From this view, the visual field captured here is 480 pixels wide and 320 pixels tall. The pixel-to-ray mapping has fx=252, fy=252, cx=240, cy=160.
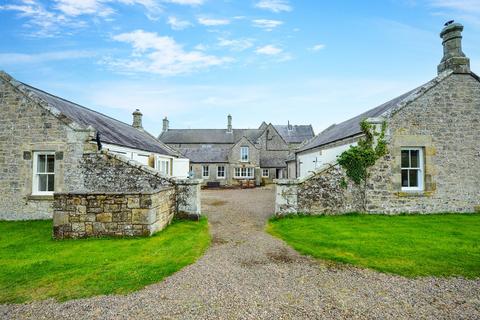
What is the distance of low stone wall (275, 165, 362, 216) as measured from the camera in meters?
11.0

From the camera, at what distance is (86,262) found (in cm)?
595

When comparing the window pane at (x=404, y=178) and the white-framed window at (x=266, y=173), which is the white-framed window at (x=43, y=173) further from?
the white-framed window at (x=266, y=173)

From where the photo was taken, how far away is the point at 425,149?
1173 cm

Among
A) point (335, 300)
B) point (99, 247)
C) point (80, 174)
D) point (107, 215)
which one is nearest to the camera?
point (335, 300)

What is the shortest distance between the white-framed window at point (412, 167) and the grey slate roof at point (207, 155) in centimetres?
2407

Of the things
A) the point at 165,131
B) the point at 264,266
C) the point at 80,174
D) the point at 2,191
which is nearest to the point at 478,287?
the point at 264,266

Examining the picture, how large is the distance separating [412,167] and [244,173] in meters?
23.4

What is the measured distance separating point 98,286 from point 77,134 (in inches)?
333

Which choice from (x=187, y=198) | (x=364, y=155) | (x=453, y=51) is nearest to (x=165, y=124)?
(x=187, y=198)

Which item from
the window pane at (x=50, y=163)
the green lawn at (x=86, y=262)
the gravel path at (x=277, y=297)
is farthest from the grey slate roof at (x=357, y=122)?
the window pane at (x=50, y=163)

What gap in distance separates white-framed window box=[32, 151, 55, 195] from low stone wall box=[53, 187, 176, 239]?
442 centimetres

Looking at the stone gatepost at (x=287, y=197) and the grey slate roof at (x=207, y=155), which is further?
the grey slate roof at (x=207, y=155)

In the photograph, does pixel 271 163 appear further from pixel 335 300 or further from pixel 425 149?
pixel 335 300

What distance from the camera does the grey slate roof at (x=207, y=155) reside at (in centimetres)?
3422
